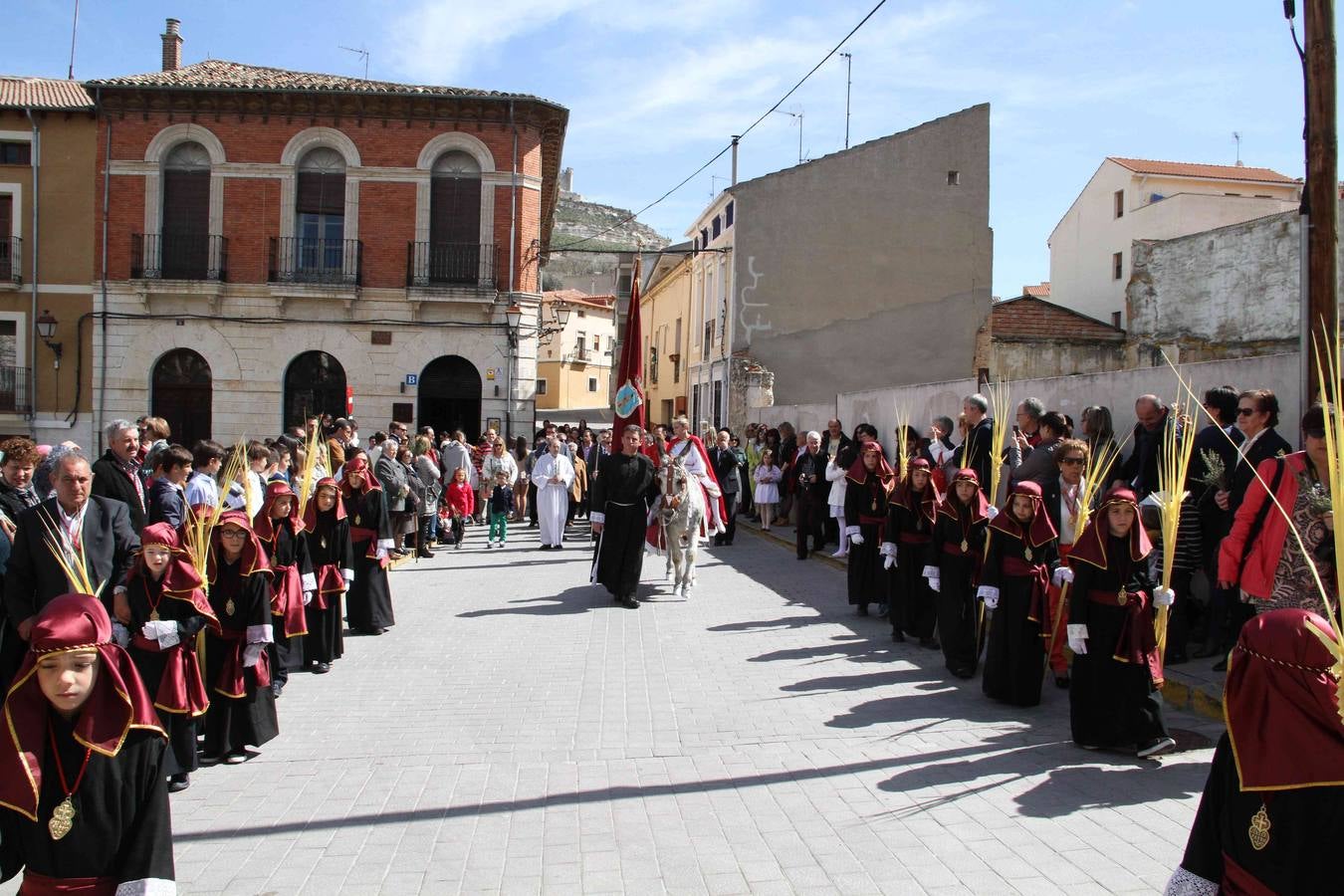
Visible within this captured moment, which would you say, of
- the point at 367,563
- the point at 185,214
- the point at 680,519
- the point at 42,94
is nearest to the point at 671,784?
the point at 367,563

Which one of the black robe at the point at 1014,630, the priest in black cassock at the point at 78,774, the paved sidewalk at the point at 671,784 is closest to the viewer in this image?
the priest in black cassock at the point at 78,774

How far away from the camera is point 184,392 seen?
26.3 meters

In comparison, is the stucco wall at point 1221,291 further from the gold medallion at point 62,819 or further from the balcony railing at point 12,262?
the balcony railing at point 12,262

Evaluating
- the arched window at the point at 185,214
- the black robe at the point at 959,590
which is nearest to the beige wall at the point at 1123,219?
the arched window at the point at 185,214

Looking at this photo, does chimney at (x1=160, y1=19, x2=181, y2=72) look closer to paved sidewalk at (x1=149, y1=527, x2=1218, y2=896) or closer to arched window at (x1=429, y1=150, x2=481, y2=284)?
arched window at (x1=429, y1=150, x2=481, y2=284)

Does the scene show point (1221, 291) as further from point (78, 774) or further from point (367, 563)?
point (78, 774)

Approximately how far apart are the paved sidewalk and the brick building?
17.2m

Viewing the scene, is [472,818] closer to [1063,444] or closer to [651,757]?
[651,757]

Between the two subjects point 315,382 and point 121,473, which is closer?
point 121,473

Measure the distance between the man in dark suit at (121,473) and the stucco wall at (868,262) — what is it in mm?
22795

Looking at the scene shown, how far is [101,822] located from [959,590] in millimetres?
6640

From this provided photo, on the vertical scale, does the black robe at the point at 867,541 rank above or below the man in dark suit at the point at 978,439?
below

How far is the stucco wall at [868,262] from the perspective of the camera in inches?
1171

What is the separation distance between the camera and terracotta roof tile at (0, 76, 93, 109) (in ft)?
85.1
